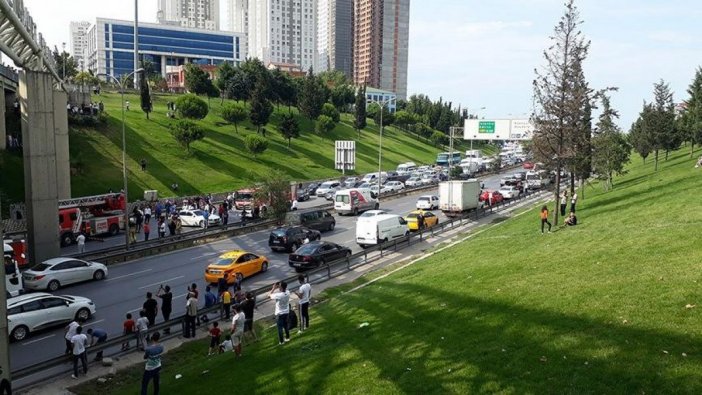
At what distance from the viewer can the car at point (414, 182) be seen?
218 ft

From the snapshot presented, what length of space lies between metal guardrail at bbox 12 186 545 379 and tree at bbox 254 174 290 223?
9956 millimetres

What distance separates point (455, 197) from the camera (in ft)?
137

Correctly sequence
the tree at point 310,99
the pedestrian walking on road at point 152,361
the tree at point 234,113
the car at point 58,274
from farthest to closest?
the tree at point 310,99 → the tree at point 234,113 → the car at point 58,274 → the pedestrian walking on road at point 152,361

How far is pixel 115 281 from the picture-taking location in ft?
85.2

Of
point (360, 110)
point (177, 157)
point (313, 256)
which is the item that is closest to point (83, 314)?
point (313, 256)

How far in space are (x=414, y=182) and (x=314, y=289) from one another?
148 feet

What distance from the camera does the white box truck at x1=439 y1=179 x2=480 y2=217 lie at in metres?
41.6

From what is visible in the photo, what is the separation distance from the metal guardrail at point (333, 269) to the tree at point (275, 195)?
32.7 ft

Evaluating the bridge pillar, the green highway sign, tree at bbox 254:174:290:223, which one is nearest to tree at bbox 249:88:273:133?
the green highway sign

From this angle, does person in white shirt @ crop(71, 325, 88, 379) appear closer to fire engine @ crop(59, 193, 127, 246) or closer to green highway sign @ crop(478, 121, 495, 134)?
fire engine @ crop(59, 193, 127, 246)

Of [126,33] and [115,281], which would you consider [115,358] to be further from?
[126,33]

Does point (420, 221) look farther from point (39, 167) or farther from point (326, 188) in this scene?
point (326, 188)

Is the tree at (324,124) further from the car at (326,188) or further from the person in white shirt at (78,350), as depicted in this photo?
the person in white shirt at (78,350)

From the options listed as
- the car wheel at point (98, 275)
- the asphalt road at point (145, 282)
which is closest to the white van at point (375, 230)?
the asphalt road at point (145, 282)
